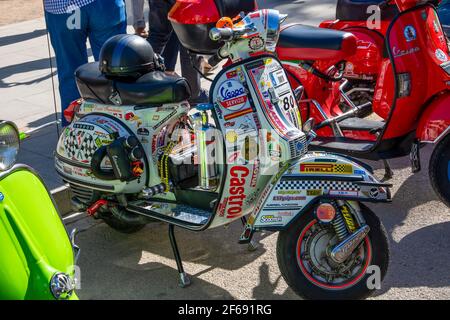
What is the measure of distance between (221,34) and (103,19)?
1.92 meters

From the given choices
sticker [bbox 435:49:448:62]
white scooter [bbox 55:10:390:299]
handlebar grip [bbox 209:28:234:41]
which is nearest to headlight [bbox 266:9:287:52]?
white scooter [bbox 55:10:390:299]

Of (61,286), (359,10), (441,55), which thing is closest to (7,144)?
(61,286)

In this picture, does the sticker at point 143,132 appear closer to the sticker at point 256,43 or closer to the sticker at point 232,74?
the sticker at point 232,74

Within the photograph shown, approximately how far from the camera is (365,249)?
12.0 feet

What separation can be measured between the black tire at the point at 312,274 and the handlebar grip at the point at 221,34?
0.91 m

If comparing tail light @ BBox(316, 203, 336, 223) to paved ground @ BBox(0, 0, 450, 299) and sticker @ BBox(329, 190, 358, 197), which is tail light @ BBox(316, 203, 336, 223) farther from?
paved ground @ BBox(0, 0, 450, 299)

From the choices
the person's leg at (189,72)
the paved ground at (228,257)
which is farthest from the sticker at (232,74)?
the person's leg at (189,72)

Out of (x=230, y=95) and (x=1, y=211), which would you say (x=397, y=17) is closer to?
(x=230, y=95)

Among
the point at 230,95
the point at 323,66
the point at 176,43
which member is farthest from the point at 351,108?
the point at 230,95

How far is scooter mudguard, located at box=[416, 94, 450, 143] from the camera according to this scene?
4543mm

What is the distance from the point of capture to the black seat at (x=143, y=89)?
13.6 ft

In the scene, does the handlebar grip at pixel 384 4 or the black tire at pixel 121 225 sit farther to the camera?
the handlebar grip at pixel 384 4

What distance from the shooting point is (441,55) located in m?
4.86

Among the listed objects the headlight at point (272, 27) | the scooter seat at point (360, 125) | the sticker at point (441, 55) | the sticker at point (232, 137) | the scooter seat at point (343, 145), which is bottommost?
the scooter seat at point (343, 145)
